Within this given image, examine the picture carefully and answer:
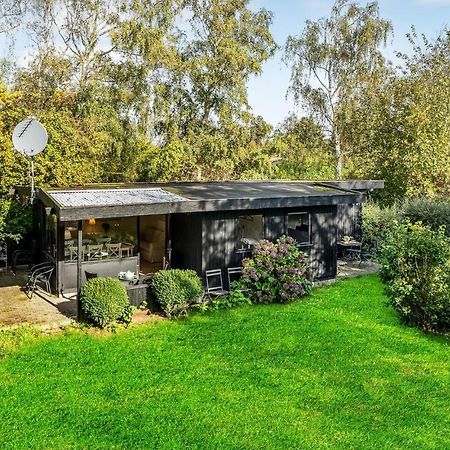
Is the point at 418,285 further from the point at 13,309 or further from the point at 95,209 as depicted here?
the point at 13,309

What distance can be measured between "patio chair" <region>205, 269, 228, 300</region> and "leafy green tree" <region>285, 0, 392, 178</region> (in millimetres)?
22617

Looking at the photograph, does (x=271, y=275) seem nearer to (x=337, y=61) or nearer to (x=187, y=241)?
(x=187, y=241)

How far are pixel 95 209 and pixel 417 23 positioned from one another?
79.1 ft

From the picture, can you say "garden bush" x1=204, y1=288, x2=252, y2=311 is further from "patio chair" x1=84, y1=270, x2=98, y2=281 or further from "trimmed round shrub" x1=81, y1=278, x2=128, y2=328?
"patio chair" x1=84, y1=270, x2=98, y2=281

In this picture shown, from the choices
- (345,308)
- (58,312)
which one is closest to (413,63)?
(345,308)

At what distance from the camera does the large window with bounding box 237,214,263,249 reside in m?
12.5

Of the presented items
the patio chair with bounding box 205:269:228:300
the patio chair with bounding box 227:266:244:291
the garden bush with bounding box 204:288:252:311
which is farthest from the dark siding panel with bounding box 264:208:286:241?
the garden bush with bounding box 204:288:252:311

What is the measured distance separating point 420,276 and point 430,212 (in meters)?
8.12

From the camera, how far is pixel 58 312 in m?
10.5

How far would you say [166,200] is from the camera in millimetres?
11133

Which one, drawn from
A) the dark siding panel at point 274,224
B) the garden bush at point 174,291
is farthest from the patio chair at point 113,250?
the dark siding panel at point 274,224

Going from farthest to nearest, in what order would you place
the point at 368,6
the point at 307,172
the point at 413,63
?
the point at 307,172 < the point at 368,6 < the point at 413,63

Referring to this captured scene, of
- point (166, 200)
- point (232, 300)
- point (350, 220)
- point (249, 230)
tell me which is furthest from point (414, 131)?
point (166, 200)

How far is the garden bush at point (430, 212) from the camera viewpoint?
55.7 ft
